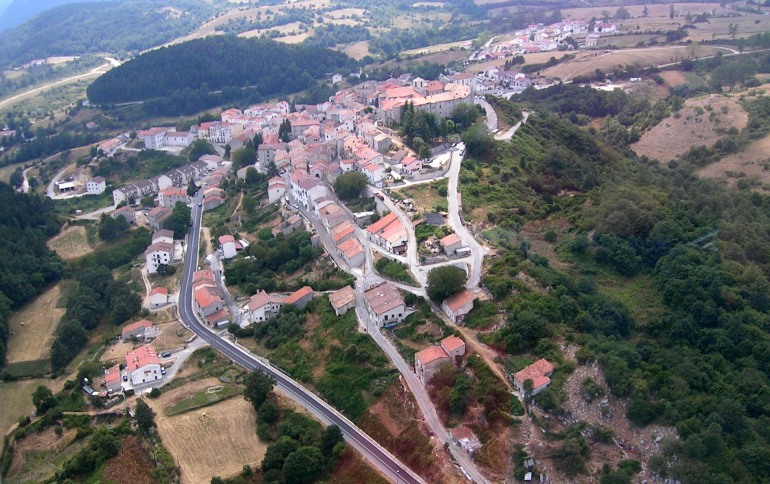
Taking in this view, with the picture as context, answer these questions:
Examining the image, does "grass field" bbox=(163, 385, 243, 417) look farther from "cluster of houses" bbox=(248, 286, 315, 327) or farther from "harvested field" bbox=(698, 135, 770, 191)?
"harvested field" bbox=(698, 135, 770, 191)

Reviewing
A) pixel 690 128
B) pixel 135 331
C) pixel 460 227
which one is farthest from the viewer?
pixel 690 128

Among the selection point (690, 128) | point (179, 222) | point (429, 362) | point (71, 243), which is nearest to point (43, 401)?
point (179, 222)

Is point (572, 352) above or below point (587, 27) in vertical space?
above

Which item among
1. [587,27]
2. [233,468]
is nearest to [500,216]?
[233,468]

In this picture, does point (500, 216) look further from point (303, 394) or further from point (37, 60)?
point (37, 60)

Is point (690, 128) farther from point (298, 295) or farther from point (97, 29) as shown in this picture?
point (97, 29)

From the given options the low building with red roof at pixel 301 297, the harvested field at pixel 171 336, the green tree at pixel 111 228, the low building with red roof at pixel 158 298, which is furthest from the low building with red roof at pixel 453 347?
the green tree at pixel 111 228

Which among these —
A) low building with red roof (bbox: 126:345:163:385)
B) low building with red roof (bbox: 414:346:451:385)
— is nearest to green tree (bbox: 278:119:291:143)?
low building with red roof (bbox: 126:345:163:385)
